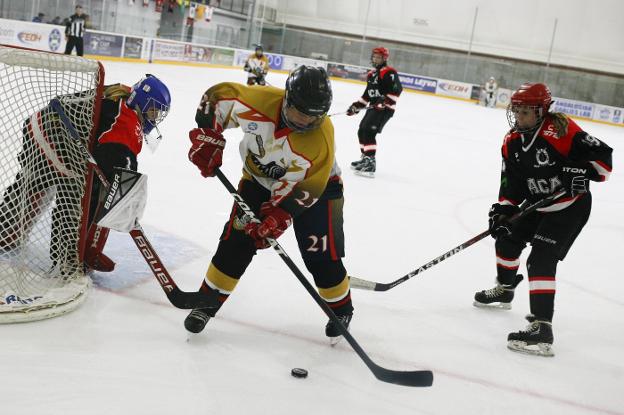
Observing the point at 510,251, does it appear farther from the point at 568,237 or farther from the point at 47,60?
the point at 47,60

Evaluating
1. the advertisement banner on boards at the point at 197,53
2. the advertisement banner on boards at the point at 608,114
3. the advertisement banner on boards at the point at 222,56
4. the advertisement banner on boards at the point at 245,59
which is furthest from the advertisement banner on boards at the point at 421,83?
the advertisement banner on boards at the point at 197,53

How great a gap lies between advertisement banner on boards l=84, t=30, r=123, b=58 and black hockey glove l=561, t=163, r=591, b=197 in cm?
1143

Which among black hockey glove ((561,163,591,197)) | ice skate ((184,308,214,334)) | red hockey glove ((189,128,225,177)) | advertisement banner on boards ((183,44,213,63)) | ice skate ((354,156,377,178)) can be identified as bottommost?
ice skate ((184,308,214,334))

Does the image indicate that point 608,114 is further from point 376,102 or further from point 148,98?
point 148,98

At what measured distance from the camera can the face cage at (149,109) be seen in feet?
8.58

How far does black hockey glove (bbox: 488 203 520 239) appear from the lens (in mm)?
2932

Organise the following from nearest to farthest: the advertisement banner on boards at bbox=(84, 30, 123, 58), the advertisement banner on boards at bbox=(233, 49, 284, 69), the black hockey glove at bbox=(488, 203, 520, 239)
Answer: the black hockey glove at bbox=(488, 203, 520, 239)
the advertisement banner on boards at bbox=(84, 30, 123, 58)
the advertisement banner on boards at bbox=(233, 49, 284, 69)

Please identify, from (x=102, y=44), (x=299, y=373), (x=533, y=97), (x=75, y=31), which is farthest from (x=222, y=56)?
(x=299, y=373)

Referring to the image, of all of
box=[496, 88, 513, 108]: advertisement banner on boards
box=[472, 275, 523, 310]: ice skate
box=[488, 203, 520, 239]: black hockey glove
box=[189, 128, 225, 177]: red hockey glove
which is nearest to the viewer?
box=[189, 128, 225, 177]: red hockey glove

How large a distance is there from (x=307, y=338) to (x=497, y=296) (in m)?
1.06

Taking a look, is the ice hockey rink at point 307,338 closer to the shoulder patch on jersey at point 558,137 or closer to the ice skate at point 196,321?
the ice skate at point 196,321

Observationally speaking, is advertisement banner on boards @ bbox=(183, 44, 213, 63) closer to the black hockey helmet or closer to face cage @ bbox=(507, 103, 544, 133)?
face cage @ bbox=(507, 103, 544, 133)

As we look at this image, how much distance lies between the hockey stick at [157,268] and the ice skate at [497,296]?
1.36 m

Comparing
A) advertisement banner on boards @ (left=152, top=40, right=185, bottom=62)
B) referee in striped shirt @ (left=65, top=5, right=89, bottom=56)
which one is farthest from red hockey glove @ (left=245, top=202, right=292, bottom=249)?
advertisement banner on boards @ (left=152, top=40, right=185, bottom=62)
